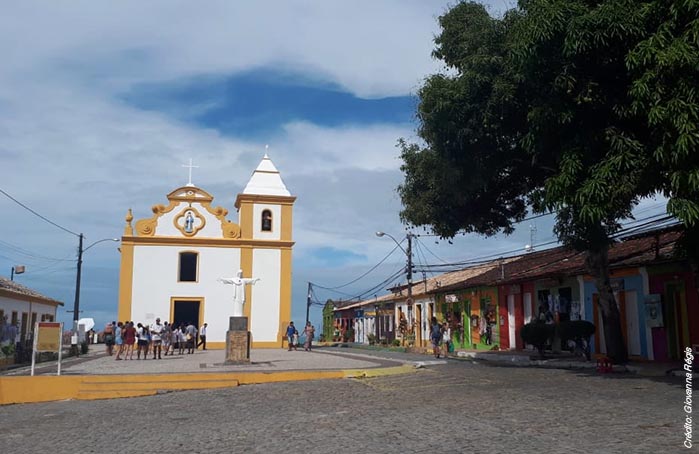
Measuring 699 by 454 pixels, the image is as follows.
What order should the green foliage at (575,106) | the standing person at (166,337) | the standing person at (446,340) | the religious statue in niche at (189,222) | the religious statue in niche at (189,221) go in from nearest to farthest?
1. the green foliage at (575,106)
2. the standing person at (166,337)
3. the standing person at (446,340)
4. the religious statue in niche at (189,221)
5. the religious statue in niche at (189,222)

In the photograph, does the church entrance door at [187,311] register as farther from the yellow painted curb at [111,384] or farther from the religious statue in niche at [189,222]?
the yellow painted curb at [111,384]

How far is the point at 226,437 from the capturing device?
8.41 m

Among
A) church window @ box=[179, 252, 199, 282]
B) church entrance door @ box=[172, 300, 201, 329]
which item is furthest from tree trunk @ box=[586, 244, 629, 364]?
church window @ box=[179, 252, 199, 282]

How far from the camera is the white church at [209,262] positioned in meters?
35.0

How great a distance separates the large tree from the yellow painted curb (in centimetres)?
658

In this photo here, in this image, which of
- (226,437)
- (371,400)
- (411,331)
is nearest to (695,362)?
(371,400)

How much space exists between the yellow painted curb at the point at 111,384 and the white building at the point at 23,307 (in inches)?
377

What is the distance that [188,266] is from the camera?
36.1m

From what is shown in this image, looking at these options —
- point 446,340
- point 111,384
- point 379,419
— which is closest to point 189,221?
point 446,340

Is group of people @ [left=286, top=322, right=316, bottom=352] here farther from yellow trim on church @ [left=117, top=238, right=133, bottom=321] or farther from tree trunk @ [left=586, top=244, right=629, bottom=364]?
tree trunk @ [left=586, top=244, right=629, bottom=364]

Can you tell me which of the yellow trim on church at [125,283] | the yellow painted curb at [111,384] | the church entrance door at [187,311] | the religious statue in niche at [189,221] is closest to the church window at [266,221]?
the religious statue in niche at [189,221]

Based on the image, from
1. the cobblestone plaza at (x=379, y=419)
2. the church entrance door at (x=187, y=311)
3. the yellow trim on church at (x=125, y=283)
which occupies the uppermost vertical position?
the yellow trim on church at (x=125, y=283)

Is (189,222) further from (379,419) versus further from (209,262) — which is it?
(379,419)

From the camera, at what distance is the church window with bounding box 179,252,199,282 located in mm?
35844
